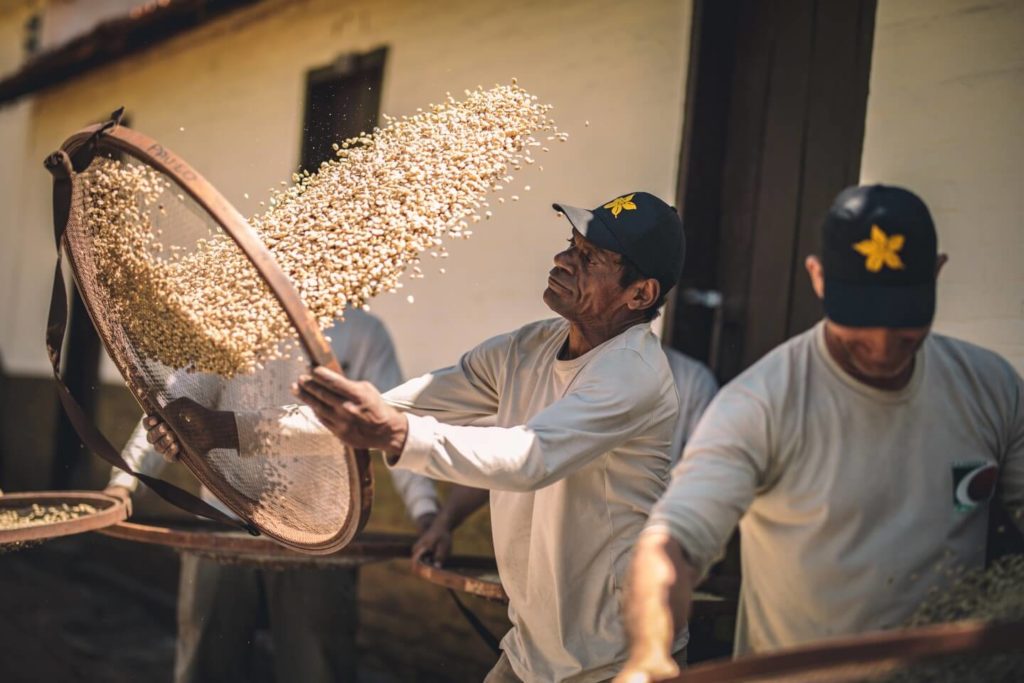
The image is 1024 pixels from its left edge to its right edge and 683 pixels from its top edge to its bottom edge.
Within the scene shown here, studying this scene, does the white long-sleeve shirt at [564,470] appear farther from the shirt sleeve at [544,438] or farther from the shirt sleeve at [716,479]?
the shirt sleeve at [716,479]

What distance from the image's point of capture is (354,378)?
4.01m

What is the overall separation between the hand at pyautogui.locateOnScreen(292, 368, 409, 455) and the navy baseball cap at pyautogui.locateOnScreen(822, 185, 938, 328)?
2.75ft

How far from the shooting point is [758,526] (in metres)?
1.84

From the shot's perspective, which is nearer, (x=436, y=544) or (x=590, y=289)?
(x=590, y=289)

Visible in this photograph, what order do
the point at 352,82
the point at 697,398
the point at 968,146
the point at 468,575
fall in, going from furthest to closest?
the point at 352,82
the point at 697,398
the point at 968,146
the point at 468,575

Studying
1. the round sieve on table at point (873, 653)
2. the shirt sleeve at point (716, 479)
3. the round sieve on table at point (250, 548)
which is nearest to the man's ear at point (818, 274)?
the shirt sleeve at point (716, 479)

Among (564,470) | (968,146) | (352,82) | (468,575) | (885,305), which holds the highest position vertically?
(352,82)

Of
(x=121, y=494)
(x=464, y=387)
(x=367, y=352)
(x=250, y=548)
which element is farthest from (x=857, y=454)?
→ (x=367, y=352)

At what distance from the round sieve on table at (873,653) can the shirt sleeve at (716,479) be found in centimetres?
31

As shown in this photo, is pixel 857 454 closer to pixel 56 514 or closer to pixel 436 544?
pixel 436 544

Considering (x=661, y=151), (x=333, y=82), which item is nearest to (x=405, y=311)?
(x=333, y=82)

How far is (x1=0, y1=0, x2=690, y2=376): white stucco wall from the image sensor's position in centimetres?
413

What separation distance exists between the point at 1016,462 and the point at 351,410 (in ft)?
3.86

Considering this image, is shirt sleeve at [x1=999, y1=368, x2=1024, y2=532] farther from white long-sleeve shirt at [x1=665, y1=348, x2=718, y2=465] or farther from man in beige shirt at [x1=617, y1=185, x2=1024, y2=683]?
white long-sleeve shirt at [x1=665, y1=348, x2=718, y2=465]
